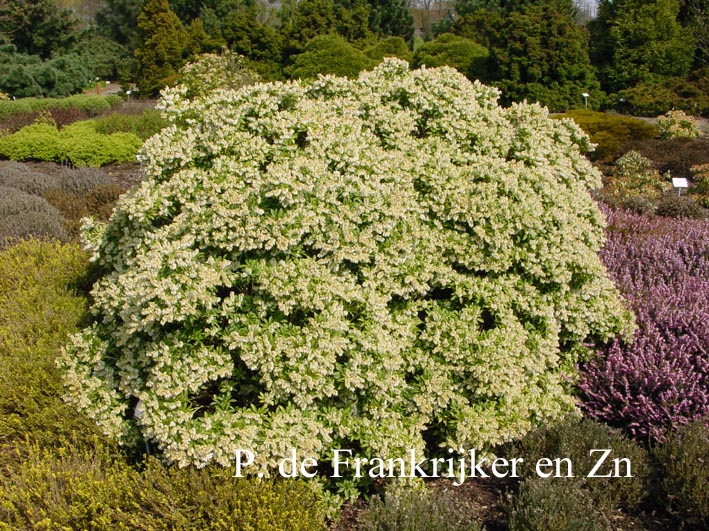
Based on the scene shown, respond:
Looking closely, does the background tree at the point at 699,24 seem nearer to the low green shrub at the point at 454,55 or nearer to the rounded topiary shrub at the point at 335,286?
the low green shrub at the point at 454,55

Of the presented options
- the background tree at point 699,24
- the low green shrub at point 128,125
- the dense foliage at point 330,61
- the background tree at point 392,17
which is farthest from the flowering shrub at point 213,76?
the background tree at point 392,17

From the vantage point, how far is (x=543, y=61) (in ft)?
70.6

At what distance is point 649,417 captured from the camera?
13.3ft

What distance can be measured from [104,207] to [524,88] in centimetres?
1743

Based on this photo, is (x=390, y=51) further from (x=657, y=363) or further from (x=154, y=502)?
(x=154, y=502)

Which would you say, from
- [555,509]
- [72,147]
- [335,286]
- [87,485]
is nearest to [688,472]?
[555,509]

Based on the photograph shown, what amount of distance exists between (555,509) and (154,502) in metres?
2.07

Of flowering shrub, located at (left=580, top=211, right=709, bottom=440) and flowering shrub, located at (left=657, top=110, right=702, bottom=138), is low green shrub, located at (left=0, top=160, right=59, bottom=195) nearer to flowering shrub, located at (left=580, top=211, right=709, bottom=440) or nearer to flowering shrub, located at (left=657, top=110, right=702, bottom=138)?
flowering shrub, located at (left=580, top=211, right=709, bottom=440)

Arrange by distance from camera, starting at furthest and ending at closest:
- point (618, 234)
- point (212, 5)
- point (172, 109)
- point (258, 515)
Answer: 1. point (212, 5)
2. point (618, 234)
3. point (172, 109)
4. point (258, 515)

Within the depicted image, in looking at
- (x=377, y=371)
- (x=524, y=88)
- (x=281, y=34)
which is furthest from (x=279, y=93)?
(x=281, y=34)

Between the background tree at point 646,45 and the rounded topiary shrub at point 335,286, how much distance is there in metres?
25.5

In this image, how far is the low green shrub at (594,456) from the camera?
11.7 ft

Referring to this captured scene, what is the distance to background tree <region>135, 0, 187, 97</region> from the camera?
3127 cm

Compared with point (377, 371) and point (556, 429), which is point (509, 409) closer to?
point (556, 429)
